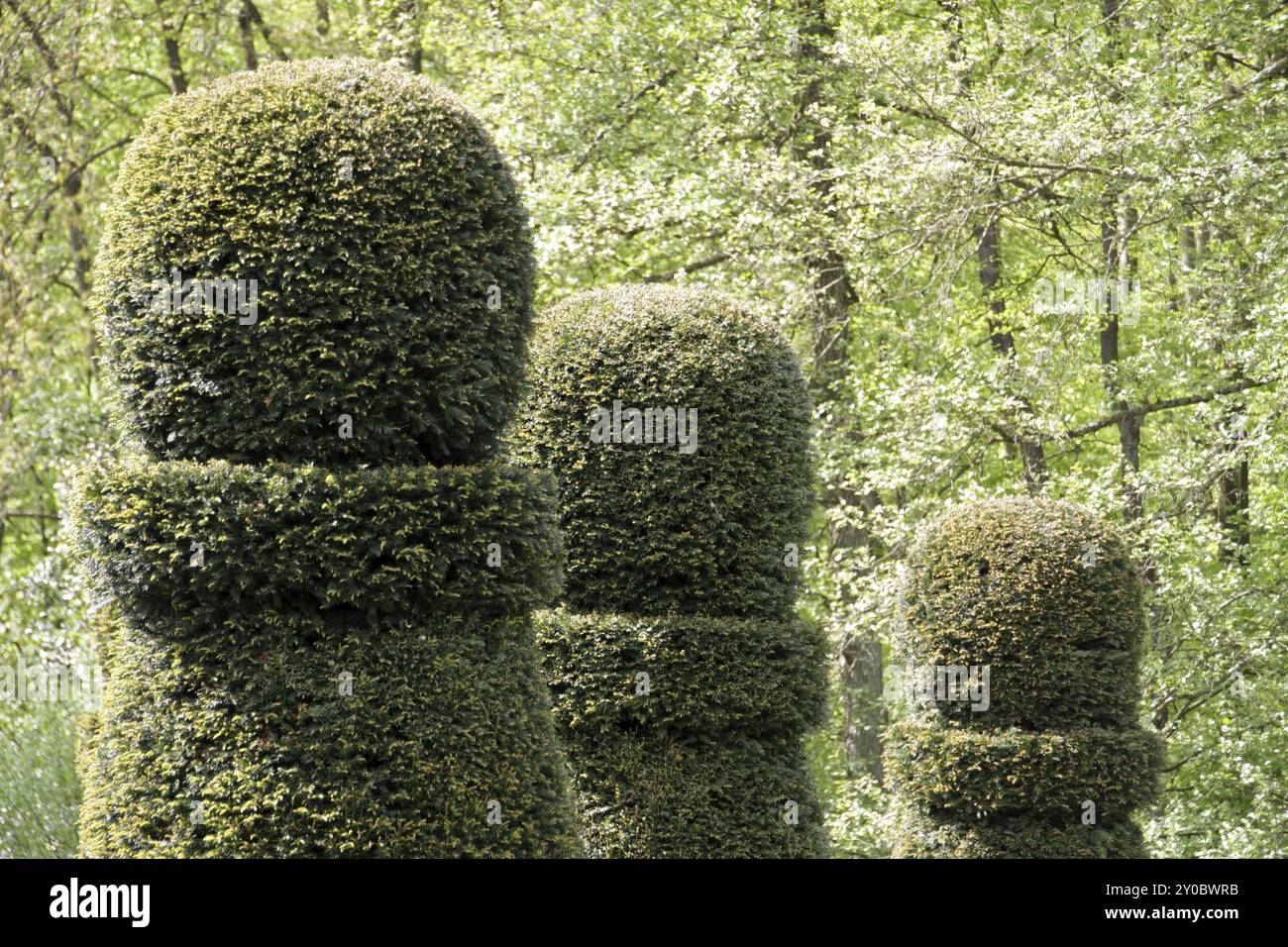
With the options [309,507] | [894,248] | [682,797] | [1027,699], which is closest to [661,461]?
[682,797]

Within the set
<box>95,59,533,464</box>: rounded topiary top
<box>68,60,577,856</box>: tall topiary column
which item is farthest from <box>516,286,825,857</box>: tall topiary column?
<box>95,59,533,464</box>: rounded topiary top

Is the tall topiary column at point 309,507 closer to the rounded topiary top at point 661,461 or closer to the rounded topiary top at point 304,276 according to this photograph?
the rounded topiary top at point 304,276

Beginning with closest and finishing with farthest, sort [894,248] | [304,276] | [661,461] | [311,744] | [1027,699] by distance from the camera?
1. [311,744]
2. [304,276]
3. [661,461]
4. [1027,699]
5. [894,248]

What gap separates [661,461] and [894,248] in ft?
28.3

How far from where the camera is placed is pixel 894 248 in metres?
15.8

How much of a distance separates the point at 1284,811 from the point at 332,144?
10.9 metres

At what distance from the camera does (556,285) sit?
15711 millimetres

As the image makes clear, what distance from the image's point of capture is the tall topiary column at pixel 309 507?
201 inches

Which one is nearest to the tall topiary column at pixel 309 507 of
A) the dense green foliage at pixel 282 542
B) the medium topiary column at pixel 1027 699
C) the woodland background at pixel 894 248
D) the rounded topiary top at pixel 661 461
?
the dense green foliage at pixel 282 542

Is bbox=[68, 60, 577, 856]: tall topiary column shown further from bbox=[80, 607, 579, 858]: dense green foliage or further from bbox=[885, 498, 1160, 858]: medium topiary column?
bbox=[885, 498, 1160, 858]: medium topiary column

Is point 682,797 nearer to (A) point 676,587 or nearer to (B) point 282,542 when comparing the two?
(A) point 676,587

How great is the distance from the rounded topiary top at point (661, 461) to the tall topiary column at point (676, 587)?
0.01 m

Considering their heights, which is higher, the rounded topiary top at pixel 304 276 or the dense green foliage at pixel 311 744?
the rounded topiary top at pixel 304 276
